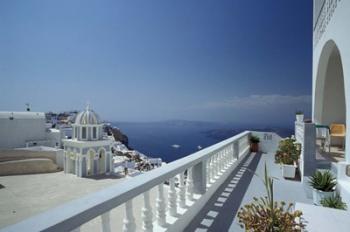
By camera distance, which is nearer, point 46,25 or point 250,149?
point 250,149

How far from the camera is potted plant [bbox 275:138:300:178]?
4.73m

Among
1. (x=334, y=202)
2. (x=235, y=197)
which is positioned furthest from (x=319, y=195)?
(x=235, y=197)

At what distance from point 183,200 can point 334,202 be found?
78.0 inches

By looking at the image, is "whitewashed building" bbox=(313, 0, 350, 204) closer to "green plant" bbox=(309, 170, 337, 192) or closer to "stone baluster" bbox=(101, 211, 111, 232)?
"green plant" bbox=(309, 170, 337, 192)

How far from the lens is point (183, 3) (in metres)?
12.2

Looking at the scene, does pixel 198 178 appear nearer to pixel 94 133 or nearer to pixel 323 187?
pixel 323 187

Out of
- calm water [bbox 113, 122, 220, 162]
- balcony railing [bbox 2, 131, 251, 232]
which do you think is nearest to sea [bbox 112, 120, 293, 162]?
calm water [bbox 113, 122, 220, 162]

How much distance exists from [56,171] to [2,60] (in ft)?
29.3

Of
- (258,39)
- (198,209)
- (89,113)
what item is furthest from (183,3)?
(198,209)

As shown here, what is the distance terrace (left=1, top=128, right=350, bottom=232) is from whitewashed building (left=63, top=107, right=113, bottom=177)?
29.3 ft

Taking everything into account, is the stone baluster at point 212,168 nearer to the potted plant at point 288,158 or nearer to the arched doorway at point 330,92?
the potted plant at point 288,158

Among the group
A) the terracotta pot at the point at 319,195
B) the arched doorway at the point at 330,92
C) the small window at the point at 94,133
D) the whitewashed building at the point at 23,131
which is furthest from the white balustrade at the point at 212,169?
the whitewashed building at the point at 23,131

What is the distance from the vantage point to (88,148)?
549 inches

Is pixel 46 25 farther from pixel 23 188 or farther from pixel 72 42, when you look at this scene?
pixel 23 188
